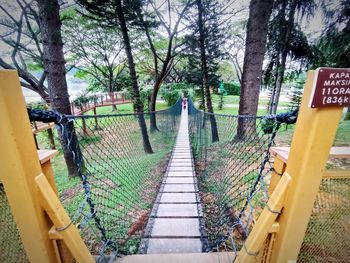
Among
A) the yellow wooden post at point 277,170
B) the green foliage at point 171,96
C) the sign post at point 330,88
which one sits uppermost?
the sign post at point 330,88

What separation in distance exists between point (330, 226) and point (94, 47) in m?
12.8

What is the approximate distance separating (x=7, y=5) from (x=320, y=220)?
35.1 ft

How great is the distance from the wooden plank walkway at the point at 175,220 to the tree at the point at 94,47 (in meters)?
7.45

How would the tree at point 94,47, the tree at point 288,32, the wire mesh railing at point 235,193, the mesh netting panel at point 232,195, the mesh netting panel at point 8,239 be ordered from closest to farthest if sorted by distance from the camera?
the mesh netting panel at point 8,239 < the wire mesh railing at point 235,193 < the mesh netting panel at point 232,195 < the tree at point 288,32 < the tree at point 94,47

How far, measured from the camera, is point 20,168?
0.56 m

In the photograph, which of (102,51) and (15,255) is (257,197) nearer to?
(15,255)

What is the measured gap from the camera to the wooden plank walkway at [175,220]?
5.06ft

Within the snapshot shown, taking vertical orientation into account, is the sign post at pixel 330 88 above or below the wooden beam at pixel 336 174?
above

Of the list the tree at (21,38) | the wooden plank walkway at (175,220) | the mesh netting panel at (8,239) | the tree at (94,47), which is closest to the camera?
the mesh netting panel at (8,239)

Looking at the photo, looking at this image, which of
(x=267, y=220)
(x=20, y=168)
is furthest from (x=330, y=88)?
(x=20, y=168)

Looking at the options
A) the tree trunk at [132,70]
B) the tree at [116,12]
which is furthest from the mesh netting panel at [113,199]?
the tree at [116,12]

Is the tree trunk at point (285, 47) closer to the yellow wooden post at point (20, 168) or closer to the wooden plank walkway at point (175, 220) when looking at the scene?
the wooden plank walkway at point (175, 220)

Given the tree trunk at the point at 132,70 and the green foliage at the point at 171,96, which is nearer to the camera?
the tree trunk at the point at 132,70

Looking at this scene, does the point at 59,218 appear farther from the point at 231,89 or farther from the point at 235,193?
the point at 231,89
